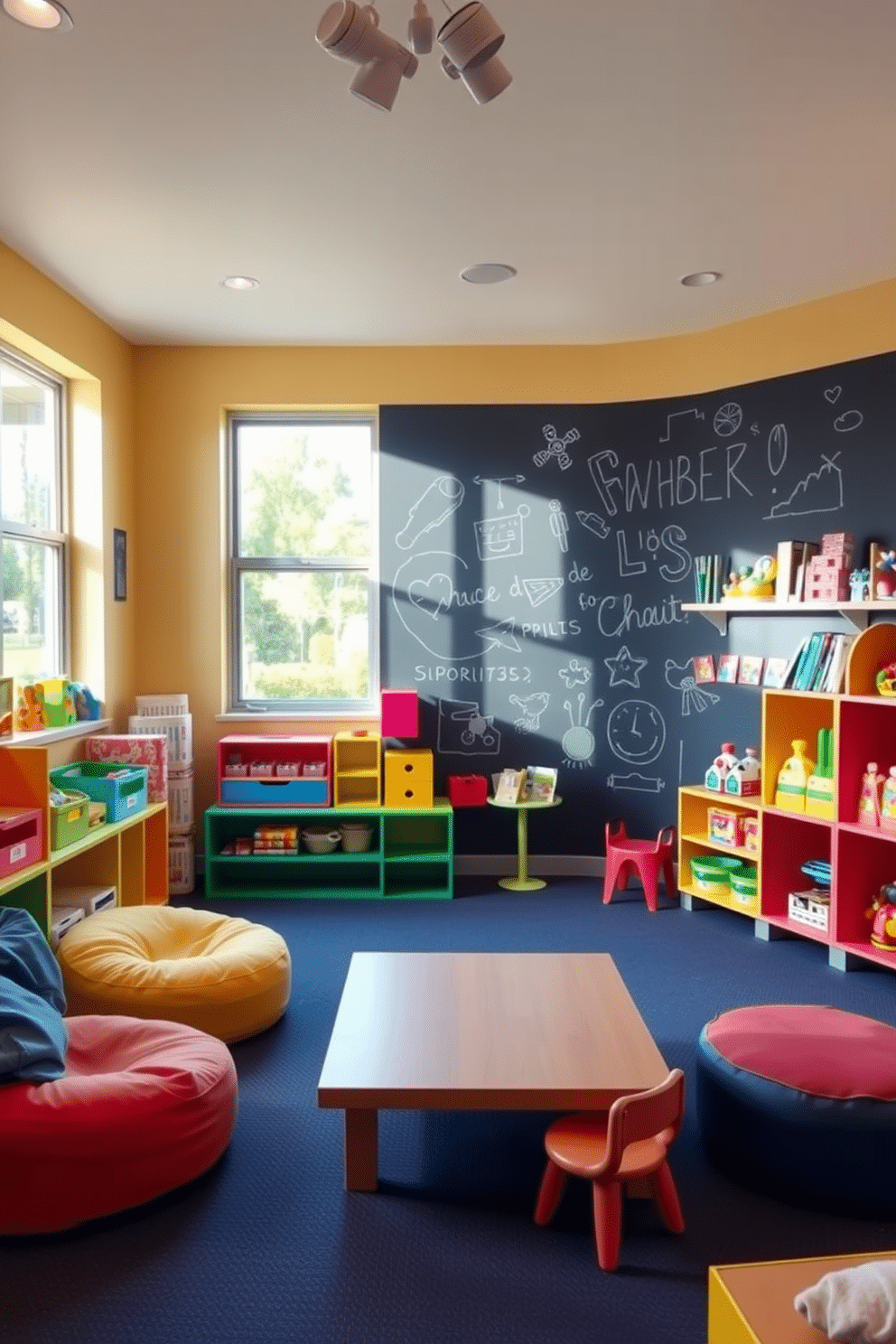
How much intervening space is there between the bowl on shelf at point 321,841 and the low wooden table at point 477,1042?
1.93 m

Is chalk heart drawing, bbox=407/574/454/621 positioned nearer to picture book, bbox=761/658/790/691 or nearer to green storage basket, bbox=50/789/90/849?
picture book, bbox=761/658/790/691

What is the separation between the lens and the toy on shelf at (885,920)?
12.4 ft

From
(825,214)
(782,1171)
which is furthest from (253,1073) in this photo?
(825,214)

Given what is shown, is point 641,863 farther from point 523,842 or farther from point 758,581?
point 758,581

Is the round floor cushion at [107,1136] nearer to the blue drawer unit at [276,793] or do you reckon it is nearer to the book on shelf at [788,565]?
the blue drawer unit at [276,793]

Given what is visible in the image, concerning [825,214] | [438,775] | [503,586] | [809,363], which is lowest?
[438,775]

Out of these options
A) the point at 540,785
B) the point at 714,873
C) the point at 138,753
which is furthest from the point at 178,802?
the point at 714,873

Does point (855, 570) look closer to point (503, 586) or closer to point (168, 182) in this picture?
point (503, 586)

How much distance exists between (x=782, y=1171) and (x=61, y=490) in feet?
13.8

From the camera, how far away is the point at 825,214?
11.5 ft

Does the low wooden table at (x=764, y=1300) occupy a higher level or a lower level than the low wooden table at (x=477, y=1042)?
lower

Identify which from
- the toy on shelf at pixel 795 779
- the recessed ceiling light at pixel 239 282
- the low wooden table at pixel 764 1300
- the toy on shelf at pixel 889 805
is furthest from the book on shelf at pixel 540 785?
the low wooden table at pixel 764 1300

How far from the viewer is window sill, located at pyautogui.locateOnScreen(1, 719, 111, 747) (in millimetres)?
3902

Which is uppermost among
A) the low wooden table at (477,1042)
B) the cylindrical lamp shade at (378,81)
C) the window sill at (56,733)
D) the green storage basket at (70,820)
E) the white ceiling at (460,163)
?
the white ceiling at (460,163)
